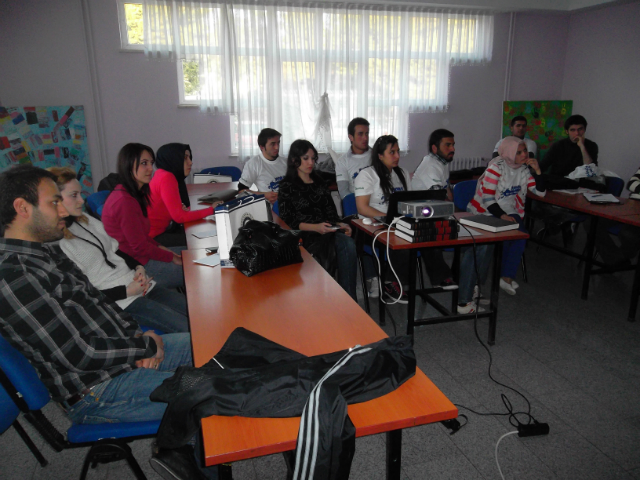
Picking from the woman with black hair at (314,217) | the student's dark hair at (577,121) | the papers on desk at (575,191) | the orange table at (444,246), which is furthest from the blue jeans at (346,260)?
the student's dark hair at (577,121)

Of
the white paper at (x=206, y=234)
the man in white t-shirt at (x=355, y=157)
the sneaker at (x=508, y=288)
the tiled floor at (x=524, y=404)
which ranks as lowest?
the tiled floor at (x=524, y=404)

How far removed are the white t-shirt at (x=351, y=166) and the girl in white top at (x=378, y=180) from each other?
909 millimetres

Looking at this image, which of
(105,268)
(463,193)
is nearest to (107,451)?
(105,268)

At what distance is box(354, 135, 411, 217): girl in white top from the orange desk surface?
112cm

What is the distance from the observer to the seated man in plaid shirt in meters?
1.22

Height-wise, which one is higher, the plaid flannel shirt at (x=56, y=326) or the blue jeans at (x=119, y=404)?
the plaid flannel shirt at (x=56, y=326)

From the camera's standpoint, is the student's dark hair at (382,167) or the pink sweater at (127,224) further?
the student's dark hair at (382,167)

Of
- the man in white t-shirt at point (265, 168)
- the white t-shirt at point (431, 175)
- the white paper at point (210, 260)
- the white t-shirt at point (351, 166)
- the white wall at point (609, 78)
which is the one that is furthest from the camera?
the white wall at point (609, 78)

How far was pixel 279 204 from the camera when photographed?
3.26 meters

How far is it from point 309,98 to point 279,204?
2801mm

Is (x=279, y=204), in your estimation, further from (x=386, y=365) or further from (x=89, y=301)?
(x=386, y=365)

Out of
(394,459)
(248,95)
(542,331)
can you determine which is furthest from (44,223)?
(248,95)

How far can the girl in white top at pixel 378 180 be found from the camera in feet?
10.5

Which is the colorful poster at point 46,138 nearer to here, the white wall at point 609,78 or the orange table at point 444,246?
the orange table at point 444,246
